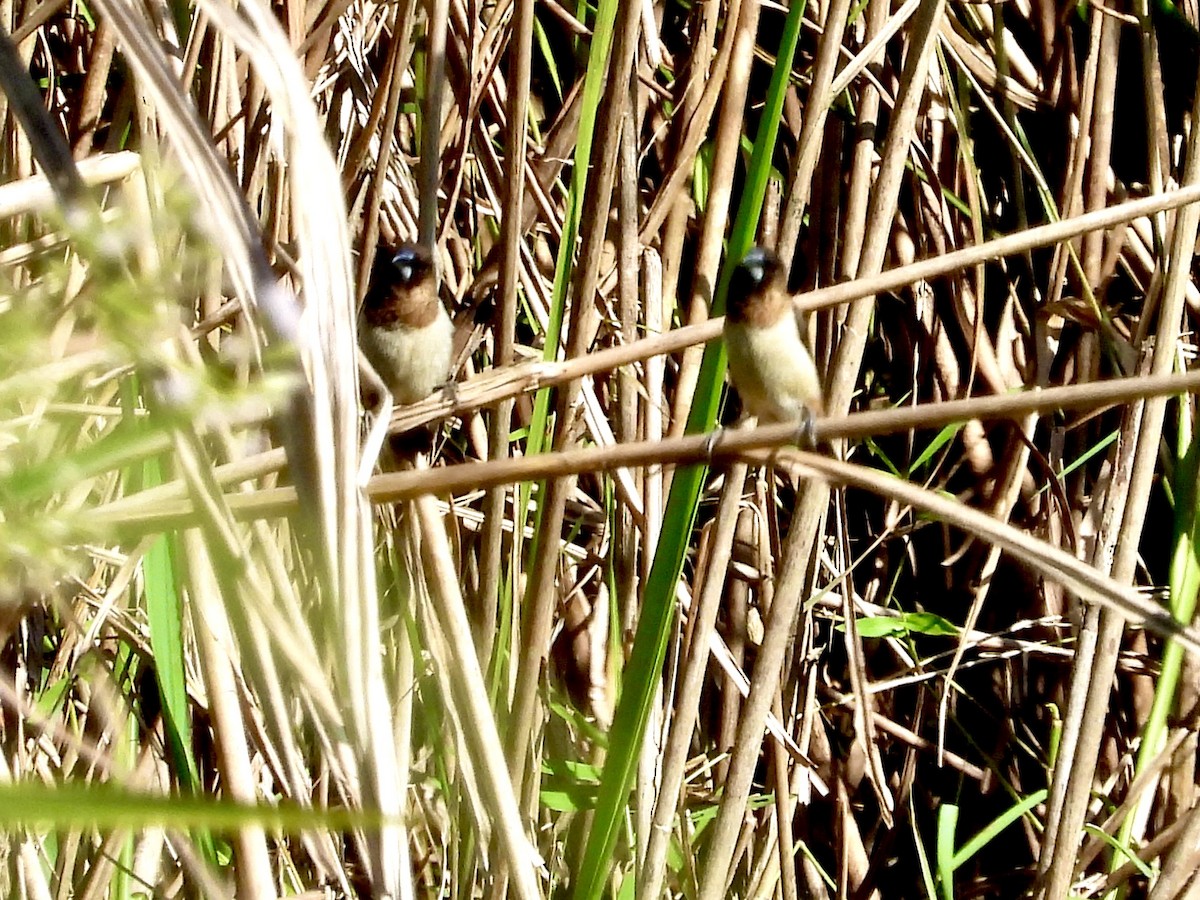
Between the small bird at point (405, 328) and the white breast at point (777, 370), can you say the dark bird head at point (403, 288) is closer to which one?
the small bird at point (405, 328)

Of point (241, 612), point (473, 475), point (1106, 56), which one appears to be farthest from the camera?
point (1106, 56)

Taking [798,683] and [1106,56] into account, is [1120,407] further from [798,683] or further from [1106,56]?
[798,683]

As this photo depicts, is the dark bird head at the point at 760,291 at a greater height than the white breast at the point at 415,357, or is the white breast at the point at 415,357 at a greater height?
the dark bird head at the point at 760,291

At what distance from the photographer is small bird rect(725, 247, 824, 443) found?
167 cm

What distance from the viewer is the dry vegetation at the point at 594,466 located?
0.74m

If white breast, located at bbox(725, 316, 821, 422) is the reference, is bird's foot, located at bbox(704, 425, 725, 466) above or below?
above

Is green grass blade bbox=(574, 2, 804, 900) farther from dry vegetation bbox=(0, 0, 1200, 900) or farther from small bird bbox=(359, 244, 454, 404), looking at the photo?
small bird bbox=(359, 244, 454, 404)

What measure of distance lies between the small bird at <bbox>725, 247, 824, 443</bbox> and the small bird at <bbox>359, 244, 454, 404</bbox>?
43cm

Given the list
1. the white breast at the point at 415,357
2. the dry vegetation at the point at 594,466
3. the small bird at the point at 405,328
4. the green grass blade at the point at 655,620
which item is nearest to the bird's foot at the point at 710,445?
the dry vegetation at the point at 594,466

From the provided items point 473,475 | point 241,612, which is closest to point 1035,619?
point 473,475

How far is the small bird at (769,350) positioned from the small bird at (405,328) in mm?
426

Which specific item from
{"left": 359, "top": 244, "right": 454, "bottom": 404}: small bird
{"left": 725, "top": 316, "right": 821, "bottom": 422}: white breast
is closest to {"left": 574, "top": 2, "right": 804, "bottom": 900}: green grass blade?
{"left": 725, "top": 316, "right": 821, "bottom": 422}: white breast

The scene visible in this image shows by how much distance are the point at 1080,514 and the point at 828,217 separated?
24.0 inches

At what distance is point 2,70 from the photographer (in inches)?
26.9
